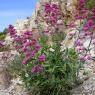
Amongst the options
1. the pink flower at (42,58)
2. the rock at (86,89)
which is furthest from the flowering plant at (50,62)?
the rock at (86,89)

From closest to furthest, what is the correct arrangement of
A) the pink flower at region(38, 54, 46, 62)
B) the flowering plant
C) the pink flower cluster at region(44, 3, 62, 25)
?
the pink flower at region(38, 54, 46, 62) < the flowering plant < the pink flower cluster at region(44, 3, 62, 25)

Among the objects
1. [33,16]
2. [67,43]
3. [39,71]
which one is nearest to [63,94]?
[39,71]

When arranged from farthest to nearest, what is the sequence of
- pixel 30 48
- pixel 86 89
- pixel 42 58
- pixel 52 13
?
pixel 86 89 → pixel 52 13 → pixel 30 48 → pixel 42 58

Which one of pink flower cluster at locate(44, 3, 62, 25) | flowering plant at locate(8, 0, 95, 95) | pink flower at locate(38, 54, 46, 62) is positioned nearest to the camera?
pink flower at locate(38, 54, 46, 62)

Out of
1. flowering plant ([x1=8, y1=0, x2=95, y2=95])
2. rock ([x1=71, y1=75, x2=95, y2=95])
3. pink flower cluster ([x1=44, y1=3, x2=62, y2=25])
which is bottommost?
rock ([x1=71, y1=75, x2=95, y2=95])

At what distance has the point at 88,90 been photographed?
974cm

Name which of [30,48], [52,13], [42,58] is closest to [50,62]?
[42,58]

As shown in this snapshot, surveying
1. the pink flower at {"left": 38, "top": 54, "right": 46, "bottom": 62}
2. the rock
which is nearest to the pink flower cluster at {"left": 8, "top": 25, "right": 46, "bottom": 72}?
the pink flower at {"left": 38, "top": 54, "right": 46, "bottom": 62}

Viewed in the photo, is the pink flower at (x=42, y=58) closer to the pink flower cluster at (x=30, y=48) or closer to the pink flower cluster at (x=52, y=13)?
→ the pink flower cluster at (x=30, y=48)

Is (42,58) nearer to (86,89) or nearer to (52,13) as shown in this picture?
(52,13)

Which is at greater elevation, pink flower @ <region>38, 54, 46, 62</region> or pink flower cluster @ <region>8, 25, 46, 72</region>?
pink flower cluster @ <region>8, 25, 46, 72</region>

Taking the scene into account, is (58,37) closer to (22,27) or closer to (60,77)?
(60,77)

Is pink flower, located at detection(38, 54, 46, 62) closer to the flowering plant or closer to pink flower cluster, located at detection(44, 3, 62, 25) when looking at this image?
the flowering plant

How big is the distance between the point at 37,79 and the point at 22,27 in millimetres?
14910
